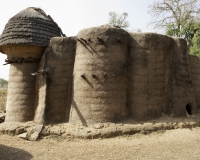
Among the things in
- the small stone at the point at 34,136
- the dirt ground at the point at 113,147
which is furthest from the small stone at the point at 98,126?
the small stone at the point at 34,136

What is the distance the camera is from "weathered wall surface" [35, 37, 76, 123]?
32.3 ft

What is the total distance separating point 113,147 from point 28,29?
22.5 feet

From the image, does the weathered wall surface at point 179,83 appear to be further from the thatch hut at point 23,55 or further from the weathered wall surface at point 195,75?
the thatch hut at point 23,55

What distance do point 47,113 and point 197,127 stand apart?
6.94m

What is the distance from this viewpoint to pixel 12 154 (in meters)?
7.00

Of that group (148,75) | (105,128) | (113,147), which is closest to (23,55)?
(105,128)

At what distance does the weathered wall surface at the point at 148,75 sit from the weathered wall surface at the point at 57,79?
2.98m

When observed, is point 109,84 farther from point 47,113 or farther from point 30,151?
point 30,151

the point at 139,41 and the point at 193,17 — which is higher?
the point at 193,17

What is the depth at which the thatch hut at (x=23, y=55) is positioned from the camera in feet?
33.8

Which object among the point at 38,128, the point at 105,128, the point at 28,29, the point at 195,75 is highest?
the point at 28,29

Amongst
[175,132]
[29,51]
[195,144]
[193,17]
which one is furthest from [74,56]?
[193,17]

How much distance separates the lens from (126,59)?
1018cm

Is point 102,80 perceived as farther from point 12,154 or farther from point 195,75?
point 195,75
